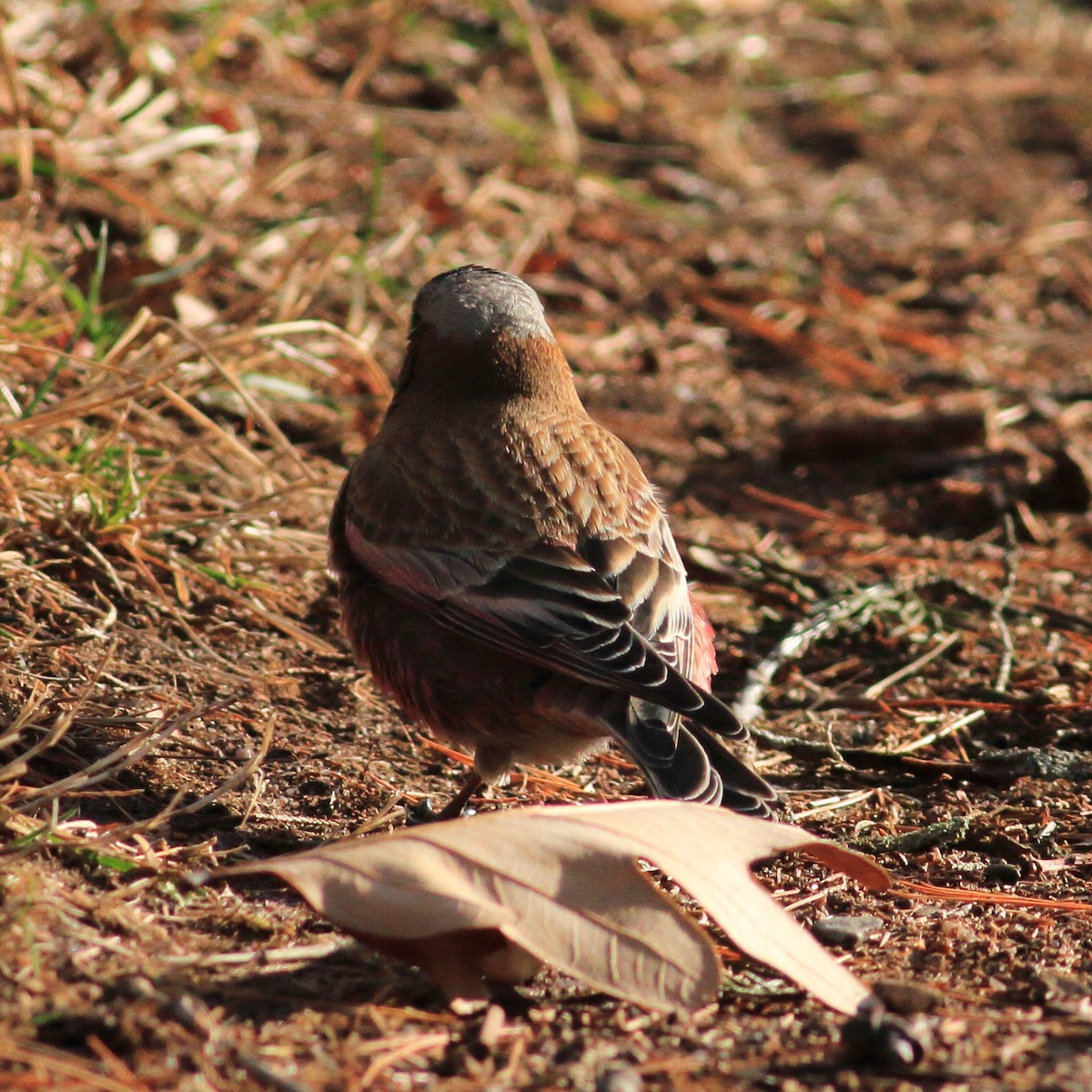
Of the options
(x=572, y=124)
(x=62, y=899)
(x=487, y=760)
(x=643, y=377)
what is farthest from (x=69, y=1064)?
(x=572, y=124)

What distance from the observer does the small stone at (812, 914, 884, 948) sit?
3531 mm

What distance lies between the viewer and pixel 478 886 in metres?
3.10

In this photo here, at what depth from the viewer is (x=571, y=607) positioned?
3900 mm

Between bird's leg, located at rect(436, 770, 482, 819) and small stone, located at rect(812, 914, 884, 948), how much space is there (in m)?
1.03

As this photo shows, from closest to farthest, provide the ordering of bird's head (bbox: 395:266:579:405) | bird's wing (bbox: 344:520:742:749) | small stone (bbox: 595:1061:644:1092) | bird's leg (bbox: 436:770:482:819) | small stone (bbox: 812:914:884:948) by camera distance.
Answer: small stone (bbox: 595:1061:644:1092) < small stone (bbox: 812:914:884:948) < bird's wing (bbox: 344:520:742:749) < bird's leg (bbox: 436:770:482:819) < bird's head (bbox: 395:266:579:405)

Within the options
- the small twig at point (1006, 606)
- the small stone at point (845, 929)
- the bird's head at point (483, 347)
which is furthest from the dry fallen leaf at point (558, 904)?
the small twig at point (1006, 606)

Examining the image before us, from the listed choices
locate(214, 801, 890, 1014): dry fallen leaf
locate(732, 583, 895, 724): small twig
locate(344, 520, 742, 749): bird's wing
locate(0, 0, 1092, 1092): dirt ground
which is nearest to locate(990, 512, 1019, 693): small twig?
locate(0, 0, 1092, 1092): dirt ground

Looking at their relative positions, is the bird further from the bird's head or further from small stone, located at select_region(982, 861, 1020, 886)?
small stone, located at select_region(982, 861, 1020, 886)

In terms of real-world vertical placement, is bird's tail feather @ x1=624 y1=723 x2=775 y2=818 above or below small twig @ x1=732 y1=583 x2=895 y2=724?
above

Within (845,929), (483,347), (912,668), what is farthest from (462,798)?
(912,668)

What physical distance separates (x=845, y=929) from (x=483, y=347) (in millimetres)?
2068

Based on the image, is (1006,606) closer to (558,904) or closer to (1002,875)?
(1002,875)

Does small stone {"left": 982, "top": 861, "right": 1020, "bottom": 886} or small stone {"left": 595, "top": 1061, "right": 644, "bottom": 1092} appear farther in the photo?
small stone {"left": 982, "top": 861, "right": 1020, "bottom": 886}

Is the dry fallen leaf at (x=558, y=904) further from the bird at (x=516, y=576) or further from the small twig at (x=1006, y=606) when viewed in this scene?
the small twig at (x=1006, y=606)
